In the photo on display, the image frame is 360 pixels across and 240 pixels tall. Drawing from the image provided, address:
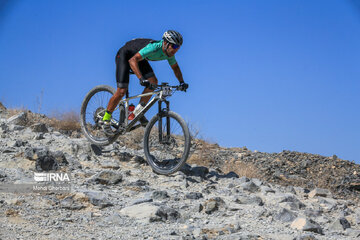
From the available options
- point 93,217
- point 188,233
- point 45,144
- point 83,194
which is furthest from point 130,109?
point 188,233

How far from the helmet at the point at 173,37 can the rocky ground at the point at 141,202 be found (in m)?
2.30

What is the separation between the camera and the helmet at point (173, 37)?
25.5 feet

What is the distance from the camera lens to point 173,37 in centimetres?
777

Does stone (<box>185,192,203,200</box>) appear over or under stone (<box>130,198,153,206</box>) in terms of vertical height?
over

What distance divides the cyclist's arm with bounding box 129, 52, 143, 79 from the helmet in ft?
2.09

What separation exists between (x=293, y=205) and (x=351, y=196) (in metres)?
4.30

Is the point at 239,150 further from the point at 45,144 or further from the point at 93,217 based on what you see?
the point at 93,217

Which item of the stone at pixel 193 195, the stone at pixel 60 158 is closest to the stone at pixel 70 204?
the stone at pixel 193 195

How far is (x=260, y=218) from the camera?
5.95 meters

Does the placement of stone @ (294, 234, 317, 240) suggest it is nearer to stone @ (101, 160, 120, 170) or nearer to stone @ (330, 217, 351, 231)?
stone @ (330, 217, 351, 231)

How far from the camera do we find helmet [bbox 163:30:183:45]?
7.78m

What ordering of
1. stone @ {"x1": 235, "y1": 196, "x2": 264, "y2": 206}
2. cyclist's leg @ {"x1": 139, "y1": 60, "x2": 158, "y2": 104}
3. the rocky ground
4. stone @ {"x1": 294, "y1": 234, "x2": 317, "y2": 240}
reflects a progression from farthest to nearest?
cyclist's leg @ {"x1": 139, "y1": 60, "x2": 158, "y2": 104} → stone @ {"x1": 235, "y1": 196, "x2": 264, "y2": 206} → the rocky ground → stone @ {"x1": 294, "y1": 234, "x2": 317, "y2": 240}

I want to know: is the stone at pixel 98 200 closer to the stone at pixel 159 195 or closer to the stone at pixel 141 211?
the stone at pixel 141 211

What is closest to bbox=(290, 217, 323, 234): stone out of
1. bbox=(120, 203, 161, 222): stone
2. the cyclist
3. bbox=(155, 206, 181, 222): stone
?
bbox=(155, 206, 181, 222): stone
